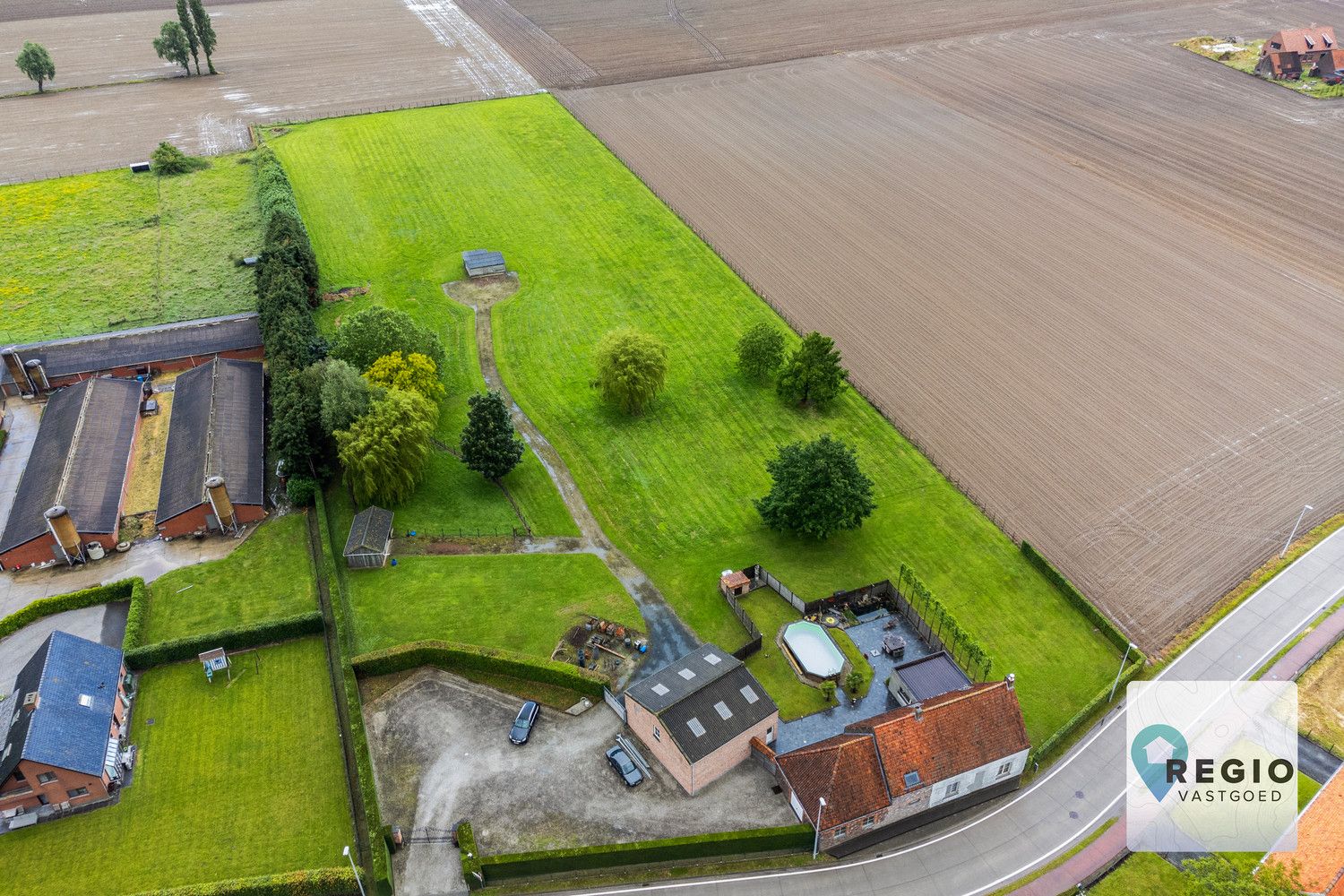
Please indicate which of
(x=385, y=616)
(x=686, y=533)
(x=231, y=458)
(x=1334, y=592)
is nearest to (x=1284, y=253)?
(x=1334, y=592)

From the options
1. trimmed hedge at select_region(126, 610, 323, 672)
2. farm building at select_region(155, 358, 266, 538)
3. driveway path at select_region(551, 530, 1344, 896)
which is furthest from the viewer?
farm building at select_region(155, 358, 266, 538)

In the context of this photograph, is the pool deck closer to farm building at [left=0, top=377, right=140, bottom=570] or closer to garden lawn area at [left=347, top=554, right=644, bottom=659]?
garden lawn area at [left=347, top=554, right=644, bottom=659]

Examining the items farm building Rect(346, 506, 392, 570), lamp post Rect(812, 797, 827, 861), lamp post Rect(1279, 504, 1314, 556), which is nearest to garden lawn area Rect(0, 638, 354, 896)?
farm building Rect(346, 506, 392, 570)

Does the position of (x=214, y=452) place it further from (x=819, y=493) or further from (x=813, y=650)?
(x=813, y=650)
